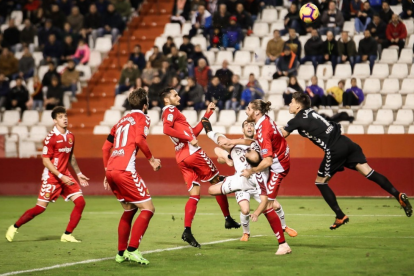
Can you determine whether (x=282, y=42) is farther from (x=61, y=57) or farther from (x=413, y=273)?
(x=413, y=273)

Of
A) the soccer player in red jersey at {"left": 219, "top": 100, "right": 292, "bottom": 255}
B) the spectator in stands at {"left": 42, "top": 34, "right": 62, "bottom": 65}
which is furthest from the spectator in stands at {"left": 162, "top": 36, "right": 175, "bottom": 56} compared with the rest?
the soccer player in red jersey at {"left": 219, "top": 100, "right": 292, "bottom": 255}

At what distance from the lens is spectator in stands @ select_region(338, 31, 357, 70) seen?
2289cm

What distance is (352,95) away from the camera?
21.8 metres

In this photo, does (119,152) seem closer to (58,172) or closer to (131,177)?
(131,177)

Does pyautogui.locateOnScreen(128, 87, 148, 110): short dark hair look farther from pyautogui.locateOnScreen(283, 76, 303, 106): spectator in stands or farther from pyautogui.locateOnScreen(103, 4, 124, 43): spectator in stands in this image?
pyautogui.locateOnScreen(103, 4, 124, 43): spectator in stands

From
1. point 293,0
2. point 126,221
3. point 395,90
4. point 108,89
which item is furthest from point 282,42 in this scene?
point 126,221

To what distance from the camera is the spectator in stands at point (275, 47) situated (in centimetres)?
2377

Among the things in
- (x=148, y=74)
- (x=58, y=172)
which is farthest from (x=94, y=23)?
(x=58, y=172)

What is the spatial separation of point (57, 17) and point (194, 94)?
863 cm

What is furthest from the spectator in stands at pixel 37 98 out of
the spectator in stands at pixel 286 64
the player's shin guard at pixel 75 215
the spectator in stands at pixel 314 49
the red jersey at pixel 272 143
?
the red jersey at pixel 272 143

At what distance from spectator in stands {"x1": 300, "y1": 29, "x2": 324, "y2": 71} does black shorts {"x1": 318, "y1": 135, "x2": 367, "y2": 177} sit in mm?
11763

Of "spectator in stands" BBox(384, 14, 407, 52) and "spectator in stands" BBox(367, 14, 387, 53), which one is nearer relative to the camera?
"spectator in stands" BBox(384, 14, 407, 52)

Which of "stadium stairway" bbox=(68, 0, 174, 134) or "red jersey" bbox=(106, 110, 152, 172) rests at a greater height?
"red jersey" bbox=(106, 110, 152, 172)

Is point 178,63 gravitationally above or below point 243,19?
below
